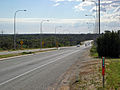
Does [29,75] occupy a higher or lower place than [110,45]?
lower

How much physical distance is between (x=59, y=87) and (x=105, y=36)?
20.5 metres

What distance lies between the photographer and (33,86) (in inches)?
447

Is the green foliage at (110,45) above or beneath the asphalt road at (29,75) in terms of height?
above

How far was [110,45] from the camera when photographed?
30.6m

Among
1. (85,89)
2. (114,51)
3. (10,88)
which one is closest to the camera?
(85,89)

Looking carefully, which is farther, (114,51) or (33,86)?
(114,51)

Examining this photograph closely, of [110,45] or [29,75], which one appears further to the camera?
[110,45]

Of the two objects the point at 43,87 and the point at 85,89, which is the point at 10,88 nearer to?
the point at 43,87

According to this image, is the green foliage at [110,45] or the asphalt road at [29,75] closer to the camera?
the asphalt road at [29,75]

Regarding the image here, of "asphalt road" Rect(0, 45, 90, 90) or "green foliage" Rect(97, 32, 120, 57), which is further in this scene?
"green foliage" Rect(97, 32, 120, 57)

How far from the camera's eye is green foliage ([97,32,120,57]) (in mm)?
30312

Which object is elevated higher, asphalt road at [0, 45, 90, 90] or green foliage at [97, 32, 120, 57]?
green foliage at [97, 32, 120, 57]

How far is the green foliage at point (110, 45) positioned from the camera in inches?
1193

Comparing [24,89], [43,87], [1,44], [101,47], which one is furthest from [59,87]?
[1,44]
